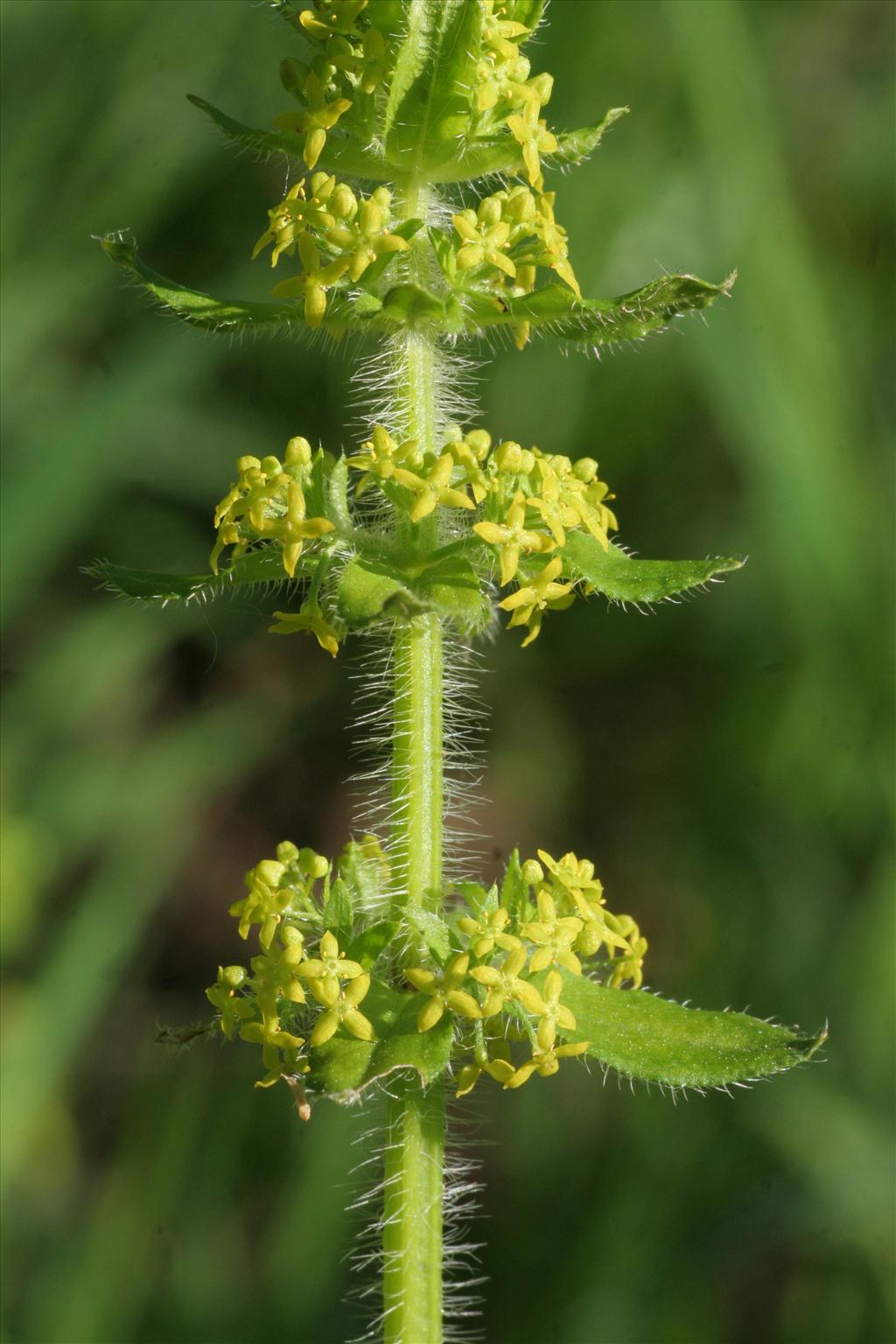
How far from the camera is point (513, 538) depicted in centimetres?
234

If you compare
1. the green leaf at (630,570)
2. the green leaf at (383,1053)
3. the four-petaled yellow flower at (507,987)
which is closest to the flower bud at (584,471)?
the green leaf at (630,570)

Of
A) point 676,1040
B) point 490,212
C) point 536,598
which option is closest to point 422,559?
point 536,598

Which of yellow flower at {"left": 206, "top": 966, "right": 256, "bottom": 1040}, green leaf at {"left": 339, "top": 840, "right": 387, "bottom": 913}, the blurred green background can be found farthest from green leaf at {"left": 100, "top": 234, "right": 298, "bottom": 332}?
the blurred green background

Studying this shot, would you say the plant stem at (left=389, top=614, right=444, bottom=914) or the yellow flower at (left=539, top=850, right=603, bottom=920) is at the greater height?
the plant stem at (left=389, top=614, right=444, bottom=914)

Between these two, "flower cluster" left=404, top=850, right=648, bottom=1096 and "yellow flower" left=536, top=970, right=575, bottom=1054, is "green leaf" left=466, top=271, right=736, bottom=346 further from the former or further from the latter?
"yellow flower" left=536, top=970, right=575, bottom=1054

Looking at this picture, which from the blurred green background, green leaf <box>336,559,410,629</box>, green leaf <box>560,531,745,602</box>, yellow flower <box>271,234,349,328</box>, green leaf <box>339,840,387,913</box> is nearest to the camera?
green leaf <box>336,559,410,629</box>

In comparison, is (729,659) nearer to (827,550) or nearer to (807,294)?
(827,550)

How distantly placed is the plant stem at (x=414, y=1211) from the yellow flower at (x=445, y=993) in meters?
0.29

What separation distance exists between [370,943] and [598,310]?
1.26m

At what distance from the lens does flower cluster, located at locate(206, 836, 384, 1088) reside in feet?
7.68

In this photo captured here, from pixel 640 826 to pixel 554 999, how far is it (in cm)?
260

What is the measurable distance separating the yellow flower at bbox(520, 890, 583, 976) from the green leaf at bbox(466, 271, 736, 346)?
1094mm

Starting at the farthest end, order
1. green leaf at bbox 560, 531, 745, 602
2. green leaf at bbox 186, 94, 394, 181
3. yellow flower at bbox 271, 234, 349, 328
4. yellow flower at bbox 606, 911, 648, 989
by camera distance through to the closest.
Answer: yellow flower at bbox 606, 911, 648, 989
green leaf at bbox 186, 94, 394, 181
yellow flower at bbox 271, 234, 349, 328
green leaf at bbox 560, 531, 745, 602

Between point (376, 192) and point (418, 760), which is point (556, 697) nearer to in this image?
point (418, 760)
